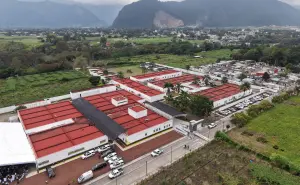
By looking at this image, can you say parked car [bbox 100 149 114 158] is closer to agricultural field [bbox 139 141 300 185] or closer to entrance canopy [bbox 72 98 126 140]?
entrance canopy [bbox 72 98 126 140]

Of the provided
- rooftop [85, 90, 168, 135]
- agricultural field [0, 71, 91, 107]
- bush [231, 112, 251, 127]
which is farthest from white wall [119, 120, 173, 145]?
agricultural field [0, 71, 91, 107]

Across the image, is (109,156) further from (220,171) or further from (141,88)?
(141,88)

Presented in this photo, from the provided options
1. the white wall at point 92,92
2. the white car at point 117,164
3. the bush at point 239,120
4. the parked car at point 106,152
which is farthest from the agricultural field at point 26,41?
the bush at point 239,120

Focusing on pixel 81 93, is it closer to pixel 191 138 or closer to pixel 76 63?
pixel 191 138

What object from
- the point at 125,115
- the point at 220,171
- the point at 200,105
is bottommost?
the point at 220,171

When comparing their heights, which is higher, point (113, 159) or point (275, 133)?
point (275, 133)

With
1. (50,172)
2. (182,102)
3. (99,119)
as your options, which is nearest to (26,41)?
(99,119)

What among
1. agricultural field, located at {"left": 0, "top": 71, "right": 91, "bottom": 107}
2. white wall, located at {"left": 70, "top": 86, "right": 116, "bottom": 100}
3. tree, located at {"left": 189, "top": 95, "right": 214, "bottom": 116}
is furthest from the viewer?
agricultural field, located at {"left": 0, "top": 71, "right": 91, "bottom": 107}
